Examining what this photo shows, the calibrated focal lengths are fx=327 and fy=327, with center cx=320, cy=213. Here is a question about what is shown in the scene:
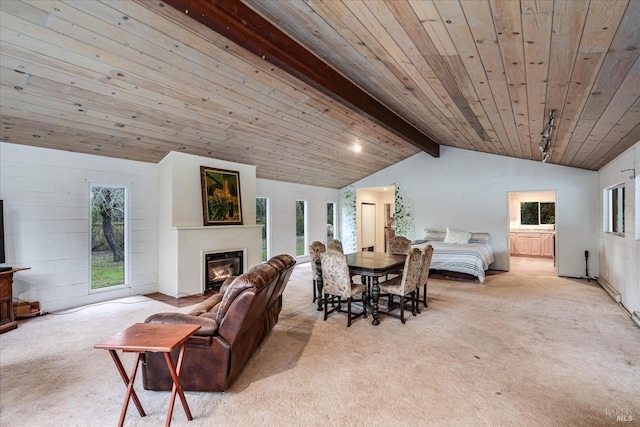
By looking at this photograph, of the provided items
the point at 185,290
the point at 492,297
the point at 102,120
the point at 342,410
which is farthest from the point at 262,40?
the point at 492,297

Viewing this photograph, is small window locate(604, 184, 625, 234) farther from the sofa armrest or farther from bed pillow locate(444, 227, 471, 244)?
the sofa armrest

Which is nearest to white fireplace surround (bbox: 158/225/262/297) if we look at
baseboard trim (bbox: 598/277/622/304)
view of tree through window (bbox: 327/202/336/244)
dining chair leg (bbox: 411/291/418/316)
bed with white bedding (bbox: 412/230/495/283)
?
dining chair leg (bbox: 411/291/418/316)

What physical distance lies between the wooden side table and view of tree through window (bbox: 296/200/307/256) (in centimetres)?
646

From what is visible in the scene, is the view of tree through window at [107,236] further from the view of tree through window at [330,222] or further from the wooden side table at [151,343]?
the view of tree through window at [330,222]

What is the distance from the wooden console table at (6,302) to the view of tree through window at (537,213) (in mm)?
11692

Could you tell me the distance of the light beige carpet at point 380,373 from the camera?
7.02 ft

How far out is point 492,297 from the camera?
16.8ft

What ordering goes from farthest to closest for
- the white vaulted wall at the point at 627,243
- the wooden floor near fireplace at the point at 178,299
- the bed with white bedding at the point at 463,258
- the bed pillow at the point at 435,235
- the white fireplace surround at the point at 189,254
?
the bed pillow at the point at 435,235, the bed with white bedding at the point at 463,258, the white fireplace surround at the point at 189,254, the wooden floor near fireplace at the point at 178,299, the white vaulted wall at the point at 627,243

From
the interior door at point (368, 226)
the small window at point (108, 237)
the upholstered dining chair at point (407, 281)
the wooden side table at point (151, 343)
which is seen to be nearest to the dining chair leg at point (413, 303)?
the upholstered dining chair at point (407, 281)

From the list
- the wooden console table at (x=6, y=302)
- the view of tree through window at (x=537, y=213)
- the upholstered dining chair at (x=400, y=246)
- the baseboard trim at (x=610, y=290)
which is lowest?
Answer: the baseboard trim at (x=610, y=290)

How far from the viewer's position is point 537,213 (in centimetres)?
995

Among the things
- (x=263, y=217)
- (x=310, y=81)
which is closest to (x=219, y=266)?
(x=263, y=217)

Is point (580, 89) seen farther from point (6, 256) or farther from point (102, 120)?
point (6, 256)

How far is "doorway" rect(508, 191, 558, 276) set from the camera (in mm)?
9430
